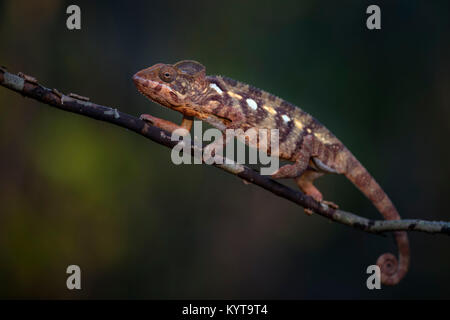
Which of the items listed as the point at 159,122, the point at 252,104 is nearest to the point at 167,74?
the point at 159,122

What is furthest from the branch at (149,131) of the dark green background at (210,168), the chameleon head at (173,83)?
the dark green background at (210,168)

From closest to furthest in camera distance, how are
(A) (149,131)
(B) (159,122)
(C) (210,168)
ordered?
(A) (149,131)
(B) (159,122)
(C) (210,168)

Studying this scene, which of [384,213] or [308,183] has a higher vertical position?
[308,183]

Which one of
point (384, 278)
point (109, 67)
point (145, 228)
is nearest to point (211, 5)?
point (109, 67)

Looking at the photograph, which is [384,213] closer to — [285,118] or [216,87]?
[285,118]

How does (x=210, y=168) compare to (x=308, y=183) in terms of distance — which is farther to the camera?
(x=210, y=168)

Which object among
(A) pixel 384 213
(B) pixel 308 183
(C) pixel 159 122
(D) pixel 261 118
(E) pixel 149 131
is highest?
(D) pixel 261 118

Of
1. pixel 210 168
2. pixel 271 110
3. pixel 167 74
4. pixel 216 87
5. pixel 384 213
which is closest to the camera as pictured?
pixel 167 74
